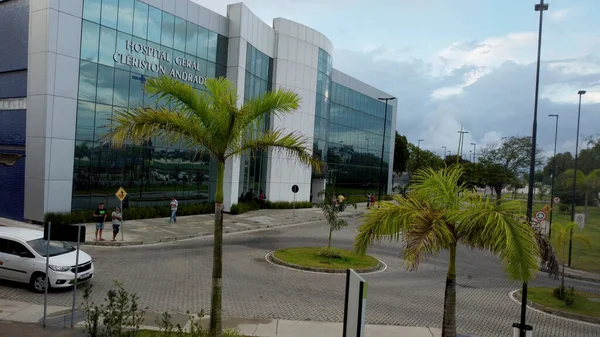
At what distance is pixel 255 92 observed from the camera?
35.5 meters

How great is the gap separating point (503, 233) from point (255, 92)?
30737mm

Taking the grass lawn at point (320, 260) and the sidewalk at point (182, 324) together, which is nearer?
the sidewalk at point (182, 324)

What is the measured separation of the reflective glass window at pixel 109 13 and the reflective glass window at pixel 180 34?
4471 mm

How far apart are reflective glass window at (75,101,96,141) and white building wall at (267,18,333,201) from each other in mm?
15631

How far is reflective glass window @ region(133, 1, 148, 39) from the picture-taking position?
2589cm

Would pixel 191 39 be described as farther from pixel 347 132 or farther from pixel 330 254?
pixel 347 132

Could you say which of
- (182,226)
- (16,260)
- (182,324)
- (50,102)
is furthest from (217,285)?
(50,102)

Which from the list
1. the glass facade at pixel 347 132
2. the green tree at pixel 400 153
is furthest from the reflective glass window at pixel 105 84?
the green tree at pixel 400 153

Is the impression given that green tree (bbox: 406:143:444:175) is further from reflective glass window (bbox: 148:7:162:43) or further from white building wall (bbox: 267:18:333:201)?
reflective glass window (bbox: 148:7:162:43)

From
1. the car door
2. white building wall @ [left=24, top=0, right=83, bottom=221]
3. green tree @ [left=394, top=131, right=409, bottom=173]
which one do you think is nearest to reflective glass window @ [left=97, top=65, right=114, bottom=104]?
white building wall @ [left=24, top=0, right=83, bottom=221]

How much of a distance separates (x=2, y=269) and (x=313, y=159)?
948 centimetres

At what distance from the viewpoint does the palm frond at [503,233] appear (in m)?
6.21

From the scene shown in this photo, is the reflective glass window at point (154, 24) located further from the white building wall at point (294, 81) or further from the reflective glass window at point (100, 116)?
the white building wall at point (294, 81)

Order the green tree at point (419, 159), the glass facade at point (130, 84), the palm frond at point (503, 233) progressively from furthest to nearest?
1. the green tree at point (419, 159)
2. the glass facade at point (130, 84)
3. the palm frond at point (503, 233)
